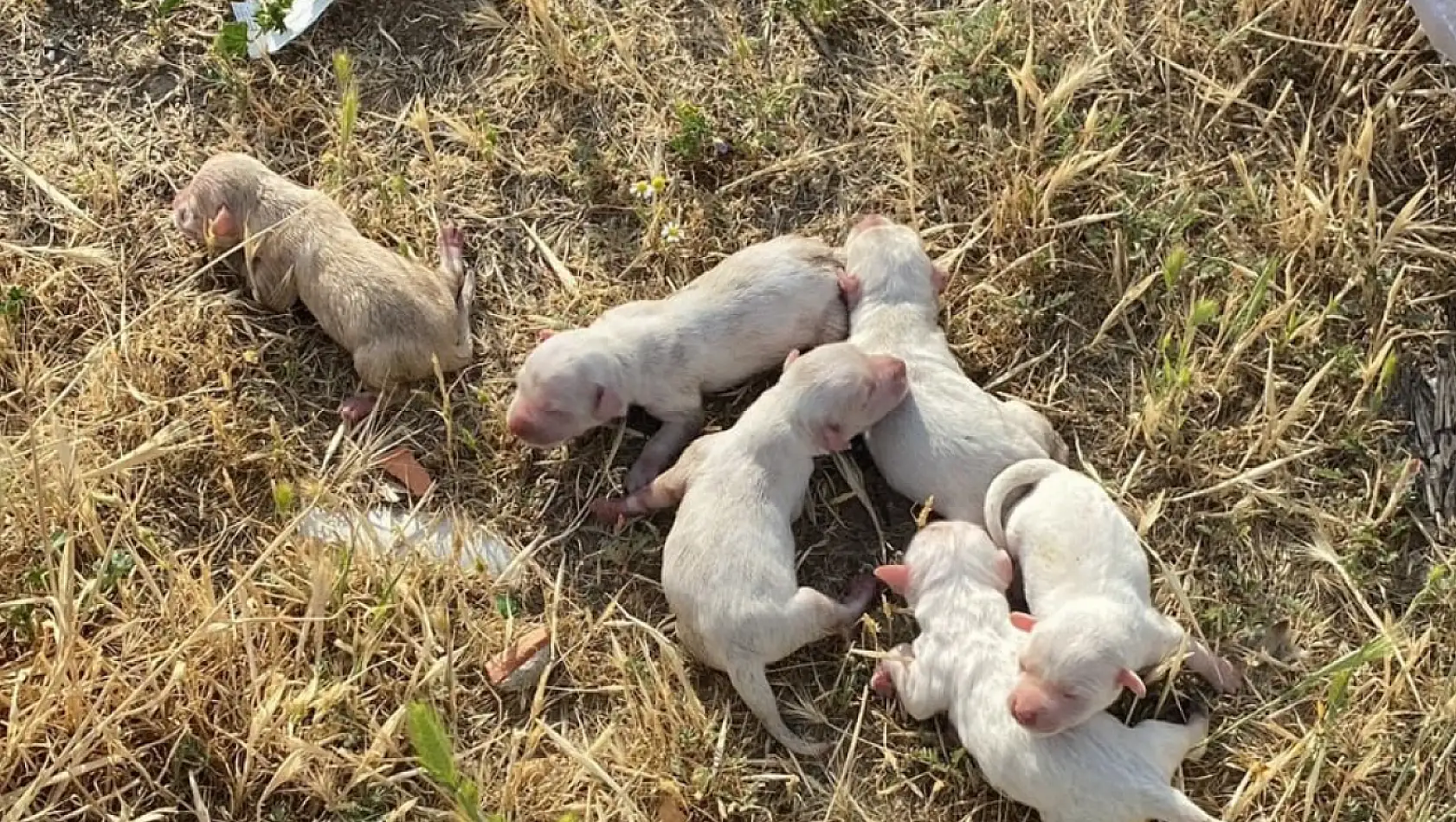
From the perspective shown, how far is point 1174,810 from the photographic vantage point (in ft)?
11.2

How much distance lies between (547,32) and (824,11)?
0.98 meters

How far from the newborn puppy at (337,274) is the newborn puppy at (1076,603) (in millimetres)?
1785

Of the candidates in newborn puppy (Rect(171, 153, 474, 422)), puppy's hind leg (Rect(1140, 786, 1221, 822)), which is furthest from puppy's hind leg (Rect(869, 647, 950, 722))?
newborn puppy (Rect(171, 153, 474, 422))

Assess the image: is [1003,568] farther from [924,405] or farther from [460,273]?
[460,273]

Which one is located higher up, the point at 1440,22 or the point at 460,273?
the point at 1440,22

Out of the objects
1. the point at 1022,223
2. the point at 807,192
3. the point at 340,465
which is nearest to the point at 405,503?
the point at 340,465

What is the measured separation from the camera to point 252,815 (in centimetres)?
370

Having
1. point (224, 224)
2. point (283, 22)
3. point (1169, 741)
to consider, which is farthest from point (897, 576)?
point (283, 22)

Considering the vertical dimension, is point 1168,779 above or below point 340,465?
below

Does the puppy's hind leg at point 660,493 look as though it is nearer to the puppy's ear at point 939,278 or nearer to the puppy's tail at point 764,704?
the puppy's tail at point 764,704

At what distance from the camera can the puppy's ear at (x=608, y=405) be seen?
4.11 meters

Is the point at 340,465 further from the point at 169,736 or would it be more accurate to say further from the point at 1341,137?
the point at 1341,137

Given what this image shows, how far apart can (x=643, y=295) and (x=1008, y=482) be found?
4.66 feet

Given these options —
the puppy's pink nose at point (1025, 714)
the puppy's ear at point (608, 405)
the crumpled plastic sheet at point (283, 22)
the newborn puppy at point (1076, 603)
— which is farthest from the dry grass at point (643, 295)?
the puppy's pink nose at point (1025, 714)
